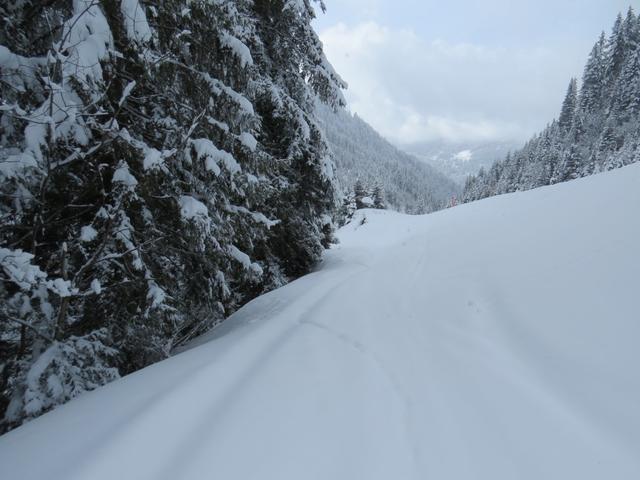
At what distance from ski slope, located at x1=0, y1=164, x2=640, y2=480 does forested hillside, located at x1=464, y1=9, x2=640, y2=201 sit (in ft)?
193

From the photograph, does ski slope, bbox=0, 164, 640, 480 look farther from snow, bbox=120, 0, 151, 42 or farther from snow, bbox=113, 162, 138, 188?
snow, bbox=120, 0, 151, 42

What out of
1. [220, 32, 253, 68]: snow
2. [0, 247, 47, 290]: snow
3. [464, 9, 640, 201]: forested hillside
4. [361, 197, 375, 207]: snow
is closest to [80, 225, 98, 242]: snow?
[0, 247, 47, 290]: snow

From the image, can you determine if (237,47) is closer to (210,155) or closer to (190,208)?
(210,155)

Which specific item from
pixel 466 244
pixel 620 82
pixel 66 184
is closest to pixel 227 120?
pixel 66 184

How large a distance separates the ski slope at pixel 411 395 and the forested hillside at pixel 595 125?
193ft

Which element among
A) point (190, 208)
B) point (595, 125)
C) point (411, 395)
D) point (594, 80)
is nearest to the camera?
point (411, 395)

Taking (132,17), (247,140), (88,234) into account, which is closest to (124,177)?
(88,234)

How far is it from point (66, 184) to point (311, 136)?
5066 millimetres

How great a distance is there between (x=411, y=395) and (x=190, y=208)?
9.63ft

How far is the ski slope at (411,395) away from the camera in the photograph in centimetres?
185

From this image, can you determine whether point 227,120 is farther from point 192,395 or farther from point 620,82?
point 620,82

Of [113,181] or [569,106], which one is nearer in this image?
[113,181]

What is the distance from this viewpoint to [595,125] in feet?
214

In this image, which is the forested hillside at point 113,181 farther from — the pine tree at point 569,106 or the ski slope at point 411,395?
the pine tree at point 569,106
